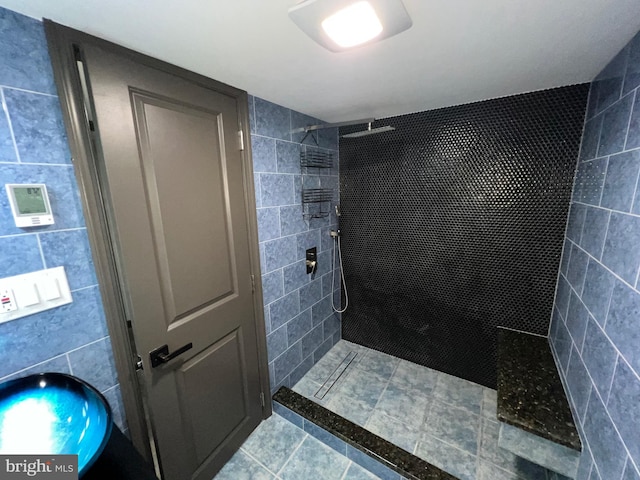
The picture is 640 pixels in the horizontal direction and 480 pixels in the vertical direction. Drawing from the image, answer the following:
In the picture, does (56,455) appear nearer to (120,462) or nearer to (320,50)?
(120,462)

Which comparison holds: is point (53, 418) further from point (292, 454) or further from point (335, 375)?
point (335, 375)

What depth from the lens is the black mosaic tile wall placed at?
1.57 metres

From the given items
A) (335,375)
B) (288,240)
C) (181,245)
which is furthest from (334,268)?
(181,245)

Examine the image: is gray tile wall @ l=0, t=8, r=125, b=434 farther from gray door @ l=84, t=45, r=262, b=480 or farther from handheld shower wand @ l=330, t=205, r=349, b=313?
handheld shower wand @ l=330, t=205, r=349, b=313

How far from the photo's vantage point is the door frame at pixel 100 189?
2.66ft

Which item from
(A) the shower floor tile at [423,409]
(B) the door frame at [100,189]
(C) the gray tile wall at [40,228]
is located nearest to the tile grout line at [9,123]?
(C) the gray tile wall at [40,228]

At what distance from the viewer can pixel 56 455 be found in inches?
24.2

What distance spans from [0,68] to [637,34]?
208 centimetres

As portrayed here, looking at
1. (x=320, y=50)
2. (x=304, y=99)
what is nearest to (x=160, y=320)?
(x=320, y=50)

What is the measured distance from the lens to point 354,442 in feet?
4.85

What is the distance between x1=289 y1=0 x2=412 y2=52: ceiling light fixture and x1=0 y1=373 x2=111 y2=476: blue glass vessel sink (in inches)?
49.8

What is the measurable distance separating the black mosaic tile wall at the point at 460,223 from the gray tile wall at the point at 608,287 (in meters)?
0.22

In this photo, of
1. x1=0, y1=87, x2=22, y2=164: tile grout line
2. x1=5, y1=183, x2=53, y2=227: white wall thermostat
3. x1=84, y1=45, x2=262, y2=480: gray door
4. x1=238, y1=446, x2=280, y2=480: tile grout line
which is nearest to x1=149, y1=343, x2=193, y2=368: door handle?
x1=84, y1=45, x2=262, y2=480: gray door

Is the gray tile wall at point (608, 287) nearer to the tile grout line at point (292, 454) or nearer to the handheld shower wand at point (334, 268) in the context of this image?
the tile grout line at point (292, 454)
